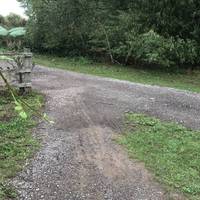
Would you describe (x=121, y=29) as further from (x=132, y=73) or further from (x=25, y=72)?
(x=25, y=72)

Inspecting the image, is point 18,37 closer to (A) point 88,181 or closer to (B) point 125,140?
(B) point 125,140

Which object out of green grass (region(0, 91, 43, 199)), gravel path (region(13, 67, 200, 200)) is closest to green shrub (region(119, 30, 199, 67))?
gravel path (region(13, 67, 200, 200))

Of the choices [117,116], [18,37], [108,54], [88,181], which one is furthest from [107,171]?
[18,37]

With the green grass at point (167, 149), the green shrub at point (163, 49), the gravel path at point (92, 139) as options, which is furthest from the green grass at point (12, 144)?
the green shrub at point (163, 49)

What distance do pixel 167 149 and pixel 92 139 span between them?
143cm

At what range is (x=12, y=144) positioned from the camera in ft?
26.6

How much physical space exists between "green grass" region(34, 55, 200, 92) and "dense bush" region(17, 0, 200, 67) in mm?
520

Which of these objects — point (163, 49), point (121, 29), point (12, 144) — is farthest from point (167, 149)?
point (121, 29)

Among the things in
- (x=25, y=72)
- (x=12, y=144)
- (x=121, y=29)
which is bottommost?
(x=12, y=144)

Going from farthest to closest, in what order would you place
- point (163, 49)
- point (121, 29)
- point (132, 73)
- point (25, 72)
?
point (121, 29), point (132, 73), point (163, 49), point (25, 72)

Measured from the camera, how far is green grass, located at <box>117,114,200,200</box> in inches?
274

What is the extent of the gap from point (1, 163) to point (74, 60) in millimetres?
13307

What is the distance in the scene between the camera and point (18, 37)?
2378 centimetres

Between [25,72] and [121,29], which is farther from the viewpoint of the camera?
[121,29]
